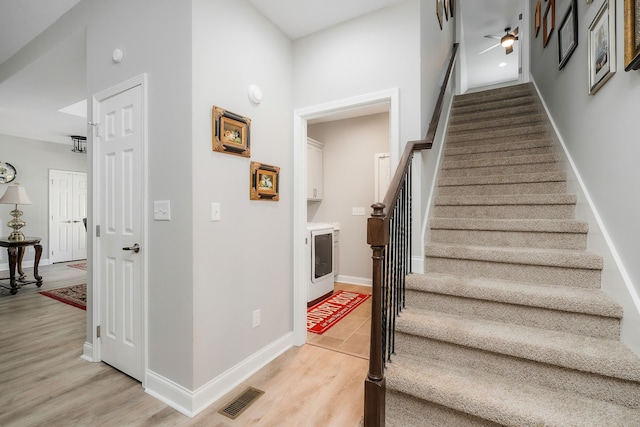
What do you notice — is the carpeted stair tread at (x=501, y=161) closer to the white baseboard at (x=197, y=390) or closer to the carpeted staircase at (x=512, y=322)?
the carpeted staircase at (x=512, y=322)

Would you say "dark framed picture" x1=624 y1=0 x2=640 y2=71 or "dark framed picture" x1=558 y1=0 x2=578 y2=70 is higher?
"dark framed picture" x1=558 y1=0 x2=578 y2=70

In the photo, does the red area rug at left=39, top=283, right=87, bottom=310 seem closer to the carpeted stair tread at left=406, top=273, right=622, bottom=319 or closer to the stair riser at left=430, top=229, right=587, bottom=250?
the carpeted stair tread at left=406, top=273, right=622, bottom=319

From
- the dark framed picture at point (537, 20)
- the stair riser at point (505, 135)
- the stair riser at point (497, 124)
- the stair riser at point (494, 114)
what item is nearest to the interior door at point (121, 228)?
the stair riser at point (505, 135)

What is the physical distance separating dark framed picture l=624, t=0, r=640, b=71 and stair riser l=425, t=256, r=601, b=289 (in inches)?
43.8

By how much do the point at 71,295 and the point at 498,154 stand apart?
18.5 ft

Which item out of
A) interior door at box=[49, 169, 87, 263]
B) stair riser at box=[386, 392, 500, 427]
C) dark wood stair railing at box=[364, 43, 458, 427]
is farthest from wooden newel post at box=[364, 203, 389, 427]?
interior door at box=[49, 169, 87, 263]

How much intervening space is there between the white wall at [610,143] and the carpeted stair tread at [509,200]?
18 centimetres

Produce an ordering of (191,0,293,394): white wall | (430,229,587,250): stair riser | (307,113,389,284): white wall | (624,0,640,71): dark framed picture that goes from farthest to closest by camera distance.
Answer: (307,113,389,284): white wall < (430,229,587,250): stair riser < (191,0,293,394): white wall < (624,0,640,71): dark framed picture

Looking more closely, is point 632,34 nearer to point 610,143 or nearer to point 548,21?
point 610,143

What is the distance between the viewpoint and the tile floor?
8.38 ft

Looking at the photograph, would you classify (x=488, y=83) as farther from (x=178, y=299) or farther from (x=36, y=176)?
(x=36, y=176)

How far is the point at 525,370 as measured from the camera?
1.45 metres

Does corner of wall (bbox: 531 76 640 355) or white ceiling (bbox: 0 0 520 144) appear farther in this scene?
white ceiling (bbox: 0 0 520 144)

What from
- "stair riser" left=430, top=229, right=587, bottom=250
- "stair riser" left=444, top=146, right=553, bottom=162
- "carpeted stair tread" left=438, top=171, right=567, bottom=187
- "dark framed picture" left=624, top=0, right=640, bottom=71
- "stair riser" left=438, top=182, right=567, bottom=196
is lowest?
"stair riser" left=430, top=229, right=587, bottom=250
